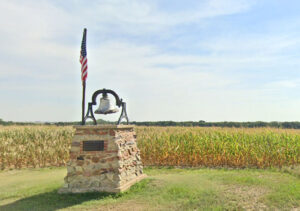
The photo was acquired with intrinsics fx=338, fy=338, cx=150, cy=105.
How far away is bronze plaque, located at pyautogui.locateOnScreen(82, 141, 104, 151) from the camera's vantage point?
9.34 meters

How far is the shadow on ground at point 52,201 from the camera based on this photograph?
8.68 meters

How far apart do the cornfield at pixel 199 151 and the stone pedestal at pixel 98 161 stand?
6.00m

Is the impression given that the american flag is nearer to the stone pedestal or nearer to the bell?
the bell

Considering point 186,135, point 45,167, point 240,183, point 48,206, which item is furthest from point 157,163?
point 48,206

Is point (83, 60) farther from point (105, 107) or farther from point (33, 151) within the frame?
point (33, 151)

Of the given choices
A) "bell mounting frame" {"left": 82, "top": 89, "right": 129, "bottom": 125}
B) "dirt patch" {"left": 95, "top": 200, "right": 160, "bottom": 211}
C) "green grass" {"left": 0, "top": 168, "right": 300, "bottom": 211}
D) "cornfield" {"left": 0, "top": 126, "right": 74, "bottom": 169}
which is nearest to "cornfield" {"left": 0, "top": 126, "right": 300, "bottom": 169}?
"cornfield" {"left": 0, "top": 126, "right": 74, "bottom": 169}

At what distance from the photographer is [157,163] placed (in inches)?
611

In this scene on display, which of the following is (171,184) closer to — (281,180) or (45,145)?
(281,180)

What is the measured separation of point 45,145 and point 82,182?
8796 mm

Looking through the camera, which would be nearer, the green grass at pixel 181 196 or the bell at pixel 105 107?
the green grass at pixel 181 196

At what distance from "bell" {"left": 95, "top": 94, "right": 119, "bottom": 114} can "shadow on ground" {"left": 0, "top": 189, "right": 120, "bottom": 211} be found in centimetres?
231

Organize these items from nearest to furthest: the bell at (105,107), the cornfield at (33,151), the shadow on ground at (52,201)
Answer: the shadow on ground at (52,201) < the bell at (105,107) < the cornfield at (33,151)

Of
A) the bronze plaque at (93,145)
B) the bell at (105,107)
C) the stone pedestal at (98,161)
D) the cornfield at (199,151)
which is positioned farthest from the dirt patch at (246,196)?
the cornfield at (199,151)

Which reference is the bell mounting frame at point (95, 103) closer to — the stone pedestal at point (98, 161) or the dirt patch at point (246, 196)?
the stone pedestal at point (98, 161)
